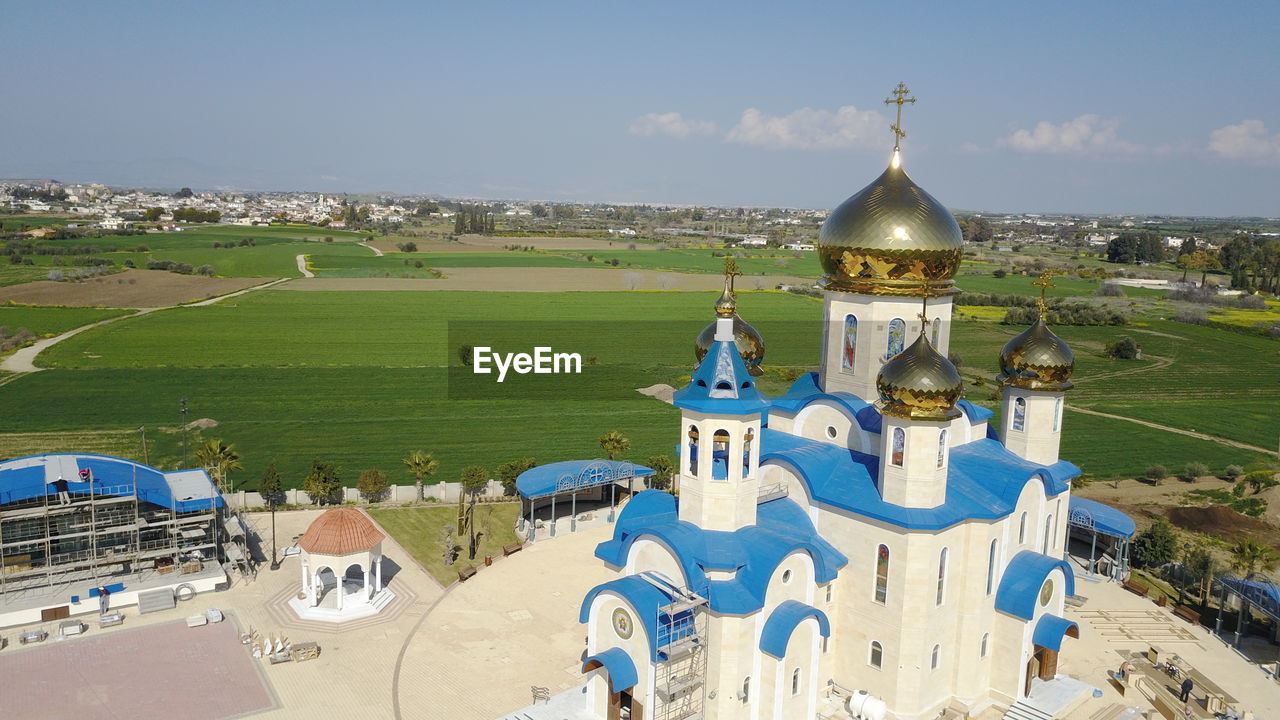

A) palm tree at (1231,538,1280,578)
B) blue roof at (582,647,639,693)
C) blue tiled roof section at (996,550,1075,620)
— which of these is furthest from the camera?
palm tree at (1231,538,1280,578)

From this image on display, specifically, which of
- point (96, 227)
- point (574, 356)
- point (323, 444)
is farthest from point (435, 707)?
point (96, 227)

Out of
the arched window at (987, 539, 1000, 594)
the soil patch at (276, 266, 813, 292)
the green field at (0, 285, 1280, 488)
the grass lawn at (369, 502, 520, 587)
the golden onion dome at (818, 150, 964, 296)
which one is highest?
the golden onion dome at (818, 150, 964, 296)

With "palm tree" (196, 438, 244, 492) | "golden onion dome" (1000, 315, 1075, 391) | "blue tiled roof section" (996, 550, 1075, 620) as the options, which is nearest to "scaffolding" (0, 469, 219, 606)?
"palm tree" (196, 438, 244, 492)

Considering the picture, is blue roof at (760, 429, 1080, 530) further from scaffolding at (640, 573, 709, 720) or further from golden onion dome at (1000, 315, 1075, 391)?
scaffolding at (640, 573, 709, 720)

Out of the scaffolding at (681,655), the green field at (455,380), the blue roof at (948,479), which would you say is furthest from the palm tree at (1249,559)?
the scaffolding at (681,655)

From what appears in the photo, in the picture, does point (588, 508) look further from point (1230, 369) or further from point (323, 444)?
point (1230, 369)

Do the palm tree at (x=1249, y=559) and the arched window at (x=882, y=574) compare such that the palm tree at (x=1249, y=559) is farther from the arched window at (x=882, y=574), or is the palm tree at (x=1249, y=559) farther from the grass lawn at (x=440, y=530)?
the grass lawn at (x=440, y=530)

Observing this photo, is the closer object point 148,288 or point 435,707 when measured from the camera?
point 435,707
